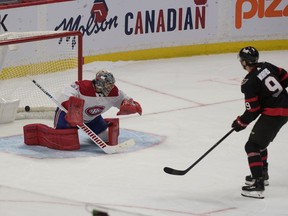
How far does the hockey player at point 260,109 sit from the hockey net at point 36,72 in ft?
7.04

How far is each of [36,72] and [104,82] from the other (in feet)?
4.63

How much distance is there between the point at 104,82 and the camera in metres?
6.77

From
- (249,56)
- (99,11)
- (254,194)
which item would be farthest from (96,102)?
(99,11)

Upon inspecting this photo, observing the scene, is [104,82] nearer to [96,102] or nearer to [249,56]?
[96,102]

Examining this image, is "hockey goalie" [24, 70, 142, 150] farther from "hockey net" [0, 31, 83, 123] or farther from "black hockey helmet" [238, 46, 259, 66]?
"black hockey helmet" [238, 46, 259, 66]

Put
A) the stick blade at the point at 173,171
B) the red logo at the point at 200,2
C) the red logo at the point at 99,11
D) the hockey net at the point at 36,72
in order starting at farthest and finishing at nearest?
the red logo at the point at 200,2 → the red logo at the point at 99,11 → the hockey net at the point at 36,72 → the stick blade at the point at 173,171

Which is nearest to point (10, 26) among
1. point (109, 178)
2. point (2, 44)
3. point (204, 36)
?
point (2, 44)

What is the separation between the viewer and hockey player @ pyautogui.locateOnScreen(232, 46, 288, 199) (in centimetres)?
573

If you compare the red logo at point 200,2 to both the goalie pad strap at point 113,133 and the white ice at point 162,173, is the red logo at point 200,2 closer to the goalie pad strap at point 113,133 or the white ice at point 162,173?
the white ice at point 162,173

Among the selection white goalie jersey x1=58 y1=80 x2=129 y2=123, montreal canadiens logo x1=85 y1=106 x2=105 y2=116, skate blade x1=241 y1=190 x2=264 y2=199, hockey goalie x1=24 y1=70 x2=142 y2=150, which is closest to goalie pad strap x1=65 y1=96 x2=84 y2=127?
hockey goalie x1=24 y1=70 x2=142 y2=150

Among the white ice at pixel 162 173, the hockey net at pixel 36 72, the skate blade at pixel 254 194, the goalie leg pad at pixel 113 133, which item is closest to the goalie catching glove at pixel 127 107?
the goalie leg pad at pixel 113 133

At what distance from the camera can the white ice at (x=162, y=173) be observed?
17.9 ft

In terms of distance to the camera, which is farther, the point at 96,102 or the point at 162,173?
the point at 96,102

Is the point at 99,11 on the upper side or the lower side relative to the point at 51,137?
upper
